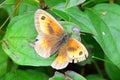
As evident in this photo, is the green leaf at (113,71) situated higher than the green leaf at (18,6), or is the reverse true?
the green leaf at (18,6)

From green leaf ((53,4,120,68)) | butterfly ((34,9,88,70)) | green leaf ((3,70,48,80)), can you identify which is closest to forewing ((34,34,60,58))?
butterfly ((34,9,88,70))

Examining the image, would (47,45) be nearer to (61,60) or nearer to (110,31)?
(61,60)

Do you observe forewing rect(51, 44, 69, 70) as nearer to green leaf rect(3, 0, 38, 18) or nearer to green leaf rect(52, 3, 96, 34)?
green leaf rect(52, 3, 96, 34)

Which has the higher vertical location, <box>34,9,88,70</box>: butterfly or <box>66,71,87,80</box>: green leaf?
<box>34,9,88,70</box>: butterfly

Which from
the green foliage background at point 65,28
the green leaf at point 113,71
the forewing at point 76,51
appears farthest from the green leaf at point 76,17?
the green leaf at point 113,71

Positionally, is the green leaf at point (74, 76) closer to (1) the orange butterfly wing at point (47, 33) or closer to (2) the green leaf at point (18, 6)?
(1) the orange butterfly wing at point (47, 33)

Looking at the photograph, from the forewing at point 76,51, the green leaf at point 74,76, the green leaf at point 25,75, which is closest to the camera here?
the forewing at point 76,51

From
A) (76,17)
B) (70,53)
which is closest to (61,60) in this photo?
→ (70,53)

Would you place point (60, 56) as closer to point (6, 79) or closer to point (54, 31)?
point (54, 31)
